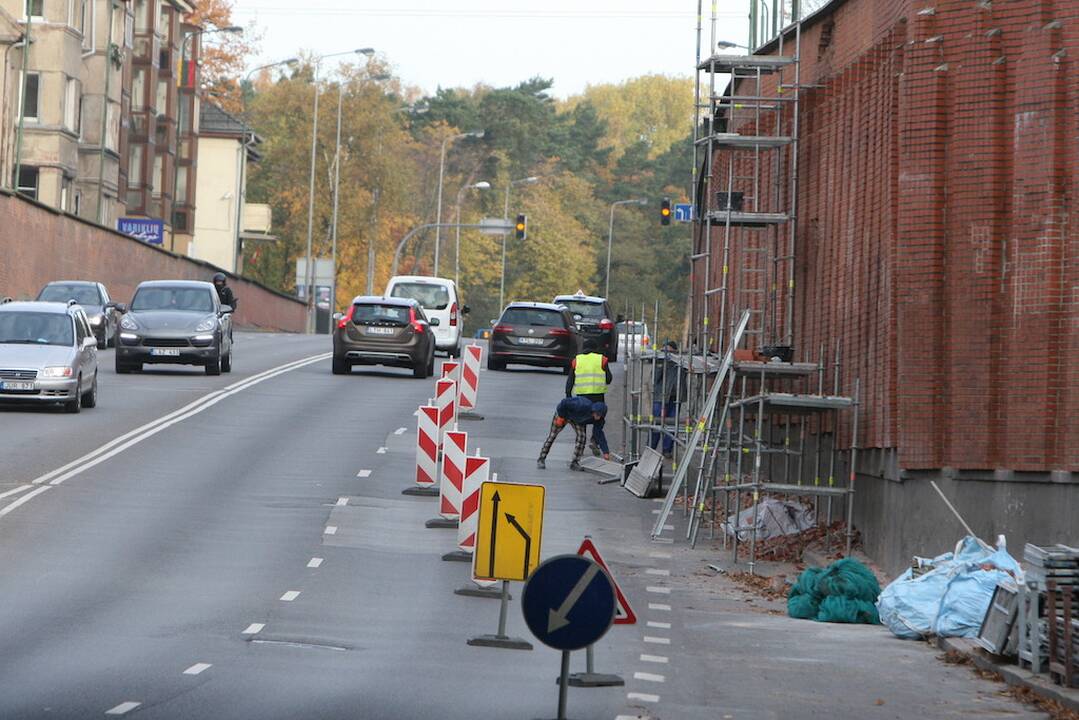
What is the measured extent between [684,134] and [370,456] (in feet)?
387

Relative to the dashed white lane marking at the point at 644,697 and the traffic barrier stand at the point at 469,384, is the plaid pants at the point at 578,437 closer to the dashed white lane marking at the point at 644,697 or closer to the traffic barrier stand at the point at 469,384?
the traffic barrier stand at the point at 469,384

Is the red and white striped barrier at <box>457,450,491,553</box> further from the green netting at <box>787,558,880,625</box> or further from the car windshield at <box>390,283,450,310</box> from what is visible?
the car windshield at <box>390,283,450,310</box>

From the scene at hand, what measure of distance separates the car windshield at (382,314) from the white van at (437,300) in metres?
7.01

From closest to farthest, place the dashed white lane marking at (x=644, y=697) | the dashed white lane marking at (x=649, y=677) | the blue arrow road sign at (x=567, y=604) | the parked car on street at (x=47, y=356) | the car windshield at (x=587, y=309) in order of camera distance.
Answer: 1. the blue arrow road sign at (x=567, y=604)
2. the dashed white lane marking at (x=644, y=697)
3. the dashed white lane marking at (x=649, y=677)
4. the parked car on street at (x=47, y=356)
5. the car windshield at (x=587, y=309)

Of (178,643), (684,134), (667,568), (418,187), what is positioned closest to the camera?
(178,643)

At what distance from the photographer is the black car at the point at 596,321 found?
156 feet

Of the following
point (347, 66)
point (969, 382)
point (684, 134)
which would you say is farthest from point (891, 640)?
point (684, 134)

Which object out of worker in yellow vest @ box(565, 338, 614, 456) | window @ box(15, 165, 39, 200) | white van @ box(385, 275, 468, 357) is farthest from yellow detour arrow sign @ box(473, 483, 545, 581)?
window @ box(15, 165, 39, 200)

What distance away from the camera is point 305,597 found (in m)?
16.8

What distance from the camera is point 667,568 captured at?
21.1 meters

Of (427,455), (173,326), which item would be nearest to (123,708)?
(427,455)

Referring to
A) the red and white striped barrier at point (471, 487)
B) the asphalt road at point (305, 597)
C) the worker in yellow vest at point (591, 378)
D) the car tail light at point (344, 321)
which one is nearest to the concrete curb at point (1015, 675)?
the asphalt road at point (305, 597)

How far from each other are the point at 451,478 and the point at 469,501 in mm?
2517

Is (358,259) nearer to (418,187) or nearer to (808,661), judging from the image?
(418,187)
